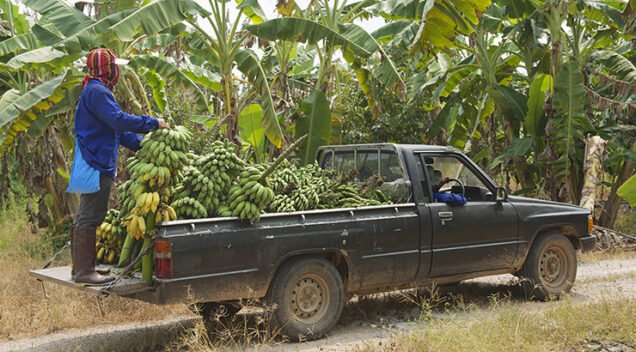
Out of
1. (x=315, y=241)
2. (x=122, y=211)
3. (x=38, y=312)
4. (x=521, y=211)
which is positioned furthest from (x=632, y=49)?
(x=38, y=312)

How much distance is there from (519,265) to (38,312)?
560 cm

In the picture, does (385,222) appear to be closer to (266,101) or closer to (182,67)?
(266,101)

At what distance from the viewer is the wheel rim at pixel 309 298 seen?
17.9ft

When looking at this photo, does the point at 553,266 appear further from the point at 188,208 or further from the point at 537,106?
the point at 537,106

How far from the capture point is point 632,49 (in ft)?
40.1

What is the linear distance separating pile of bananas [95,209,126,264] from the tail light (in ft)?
2.73

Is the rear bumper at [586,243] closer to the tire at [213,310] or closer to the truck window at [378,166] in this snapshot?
the truck window at [378,166]

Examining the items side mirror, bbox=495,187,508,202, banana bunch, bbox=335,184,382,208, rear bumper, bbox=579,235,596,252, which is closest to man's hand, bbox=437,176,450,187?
side mirror, bbox=495,187,508,202

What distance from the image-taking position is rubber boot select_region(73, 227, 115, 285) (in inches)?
190

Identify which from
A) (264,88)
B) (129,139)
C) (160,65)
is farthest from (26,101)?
(129,139)

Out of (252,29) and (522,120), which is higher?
(252,29)

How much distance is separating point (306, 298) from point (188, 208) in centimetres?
145

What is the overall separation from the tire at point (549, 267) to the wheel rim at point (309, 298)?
2.64 metres

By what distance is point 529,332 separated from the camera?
5066mm
